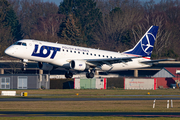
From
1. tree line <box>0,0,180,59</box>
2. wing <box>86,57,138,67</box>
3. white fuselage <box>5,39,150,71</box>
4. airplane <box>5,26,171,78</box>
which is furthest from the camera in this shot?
tree line <box>0,0,180,59</box>

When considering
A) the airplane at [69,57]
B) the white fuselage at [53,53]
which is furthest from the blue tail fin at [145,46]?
the white fuselage at [53,53]

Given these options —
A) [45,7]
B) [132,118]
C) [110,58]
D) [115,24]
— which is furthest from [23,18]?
[132,118]

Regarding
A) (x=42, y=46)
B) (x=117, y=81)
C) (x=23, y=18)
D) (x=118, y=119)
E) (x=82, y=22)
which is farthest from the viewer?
(x=23, y=18)

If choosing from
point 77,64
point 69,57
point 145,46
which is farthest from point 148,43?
point 69,57

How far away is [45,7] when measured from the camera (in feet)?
637

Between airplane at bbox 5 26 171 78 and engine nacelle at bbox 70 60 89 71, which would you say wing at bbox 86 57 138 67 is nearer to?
airplane at bbox 5 26 171 78

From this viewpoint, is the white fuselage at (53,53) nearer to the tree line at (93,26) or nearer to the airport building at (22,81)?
the airport building at (22,81)

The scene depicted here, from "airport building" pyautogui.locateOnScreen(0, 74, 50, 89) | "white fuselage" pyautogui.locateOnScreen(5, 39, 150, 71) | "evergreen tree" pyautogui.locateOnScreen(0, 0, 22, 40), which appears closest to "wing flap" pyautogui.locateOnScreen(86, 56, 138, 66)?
"white fuselage" pyautogui.locateOnScreen(5, 39, 150, 71)

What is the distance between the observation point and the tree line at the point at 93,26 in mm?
132875

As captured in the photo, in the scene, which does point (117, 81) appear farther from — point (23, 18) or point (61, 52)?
point (23, 18)

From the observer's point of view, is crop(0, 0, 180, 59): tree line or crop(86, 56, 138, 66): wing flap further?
crop(0, 0, 180, 59): tree line

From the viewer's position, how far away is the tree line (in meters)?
133

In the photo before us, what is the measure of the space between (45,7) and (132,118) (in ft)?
555

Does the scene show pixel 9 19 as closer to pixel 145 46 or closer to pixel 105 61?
pixel 145 46
